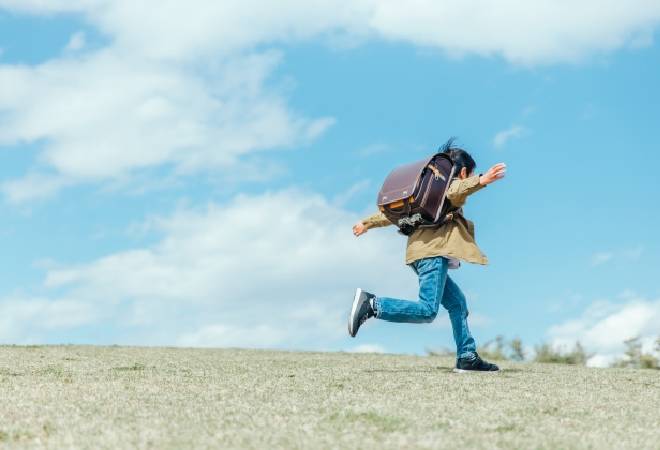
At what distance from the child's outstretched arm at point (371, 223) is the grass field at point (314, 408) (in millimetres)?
1410

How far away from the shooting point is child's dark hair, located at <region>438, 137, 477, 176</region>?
324 inches

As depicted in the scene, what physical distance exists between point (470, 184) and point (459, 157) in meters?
0.63

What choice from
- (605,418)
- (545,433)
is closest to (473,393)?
(605,418)

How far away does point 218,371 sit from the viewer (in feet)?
27.1

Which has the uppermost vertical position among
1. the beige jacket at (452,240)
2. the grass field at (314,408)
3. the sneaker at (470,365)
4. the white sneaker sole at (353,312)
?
the beige jacket at (452,240)

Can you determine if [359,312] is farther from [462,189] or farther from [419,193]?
[462,189]

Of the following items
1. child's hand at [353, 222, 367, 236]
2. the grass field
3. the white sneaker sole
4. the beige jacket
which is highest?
child's hand at [353, 222, 367, 236]

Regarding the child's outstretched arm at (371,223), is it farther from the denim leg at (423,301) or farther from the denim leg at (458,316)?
the denim leg at (458,316)

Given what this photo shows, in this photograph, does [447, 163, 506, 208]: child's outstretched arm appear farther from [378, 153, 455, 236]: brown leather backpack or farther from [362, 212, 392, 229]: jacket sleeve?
[362, 212, 392, 229]: jacket sleeve

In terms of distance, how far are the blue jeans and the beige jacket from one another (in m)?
0.09

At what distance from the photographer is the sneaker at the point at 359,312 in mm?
7641

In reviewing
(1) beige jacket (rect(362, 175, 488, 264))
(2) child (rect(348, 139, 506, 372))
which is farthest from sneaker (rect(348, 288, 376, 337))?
(1) beige jacket (rect(362, 175, 488, 264))


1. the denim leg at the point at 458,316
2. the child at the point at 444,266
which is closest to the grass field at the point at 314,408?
the denim leg at the point at 458,316

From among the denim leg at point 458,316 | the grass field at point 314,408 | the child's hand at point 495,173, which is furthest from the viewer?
the denim leg at point 458,316
